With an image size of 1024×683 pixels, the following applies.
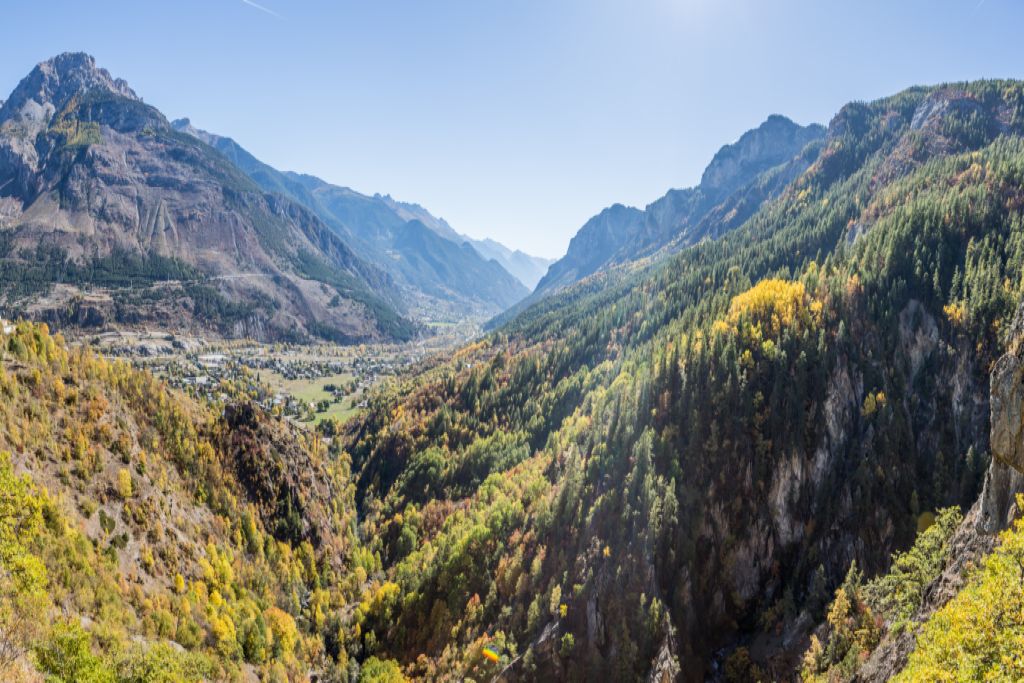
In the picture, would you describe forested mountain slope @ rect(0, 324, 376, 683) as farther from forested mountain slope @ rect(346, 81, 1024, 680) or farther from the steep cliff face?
the steep cliff face

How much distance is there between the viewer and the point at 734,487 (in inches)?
3969

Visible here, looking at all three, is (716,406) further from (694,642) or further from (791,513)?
(694,642)

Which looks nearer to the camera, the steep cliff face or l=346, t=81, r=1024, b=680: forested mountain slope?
the steep cliff face

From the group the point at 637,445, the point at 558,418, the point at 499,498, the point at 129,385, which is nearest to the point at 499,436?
the point at 558,418

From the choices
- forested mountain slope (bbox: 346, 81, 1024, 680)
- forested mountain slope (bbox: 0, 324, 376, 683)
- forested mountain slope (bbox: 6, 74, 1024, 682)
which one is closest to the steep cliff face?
forested mountain slope (bbox: 6, 74, 1024, 682)

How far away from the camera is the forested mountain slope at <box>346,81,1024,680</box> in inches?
3273

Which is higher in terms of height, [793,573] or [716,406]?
[716,406]

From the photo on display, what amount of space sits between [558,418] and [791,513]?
76489 mm

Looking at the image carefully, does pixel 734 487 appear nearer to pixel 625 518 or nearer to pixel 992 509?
pixel 625 518

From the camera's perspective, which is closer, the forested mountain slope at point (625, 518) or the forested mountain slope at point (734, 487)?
the forested mountain slope at point (625, 518)

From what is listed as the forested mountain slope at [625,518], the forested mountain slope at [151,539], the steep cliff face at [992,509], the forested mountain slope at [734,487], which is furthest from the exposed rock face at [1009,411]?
the forested mountain slope at [151,539]

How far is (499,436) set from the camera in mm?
161250

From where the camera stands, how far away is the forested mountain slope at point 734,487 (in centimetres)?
8312

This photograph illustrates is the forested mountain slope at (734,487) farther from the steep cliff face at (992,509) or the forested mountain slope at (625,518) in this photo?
the steep cliff face at (992,509)
